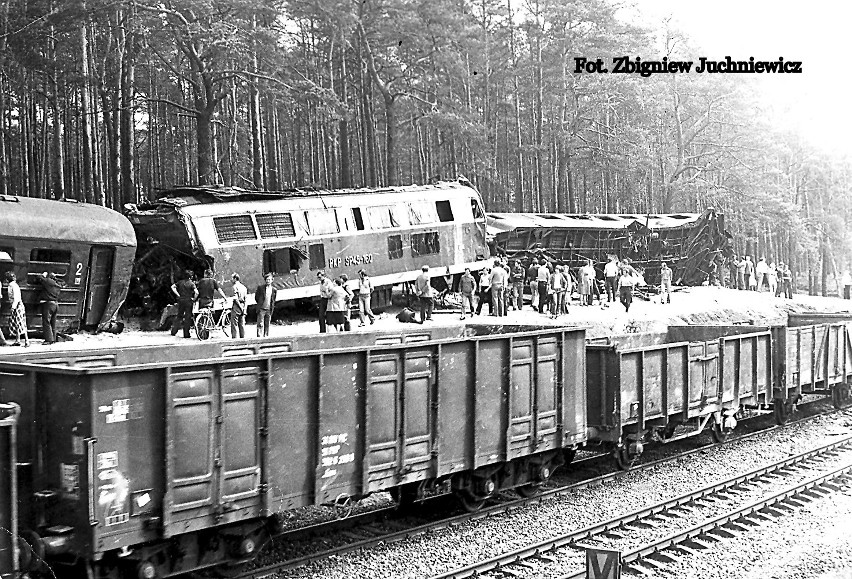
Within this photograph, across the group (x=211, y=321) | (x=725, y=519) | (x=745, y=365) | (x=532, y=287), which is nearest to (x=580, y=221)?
(x=532, y=287)

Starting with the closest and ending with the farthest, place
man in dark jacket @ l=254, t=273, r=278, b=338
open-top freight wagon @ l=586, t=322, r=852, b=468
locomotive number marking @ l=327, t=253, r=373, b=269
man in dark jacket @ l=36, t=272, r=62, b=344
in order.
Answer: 1. open-top freight wagon @ l=586, t=322, r=852, b=468
2. man in dark jacket @ l=36, t=272, r=62, b=344
3. man in dark jacket @ l=254, t=273, r=278, b=338
4. locomotive number marking @ l=327, t=253, r=373, b=269

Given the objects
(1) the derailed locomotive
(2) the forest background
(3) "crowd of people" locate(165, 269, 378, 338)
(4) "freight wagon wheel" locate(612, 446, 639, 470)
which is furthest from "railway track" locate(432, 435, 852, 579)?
(2) the forest background

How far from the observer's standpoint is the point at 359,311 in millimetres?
24422

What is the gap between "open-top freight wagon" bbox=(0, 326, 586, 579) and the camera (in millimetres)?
6766

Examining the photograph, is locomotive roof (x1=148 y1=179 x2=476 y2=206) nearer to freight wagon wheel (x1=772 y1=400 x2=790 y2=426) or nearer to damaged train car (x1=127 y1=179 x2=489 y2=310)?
damaged train car (x1=127 y1=179 x2=489 y2=310)

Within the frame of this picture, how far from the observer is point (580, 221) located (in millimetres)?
35312

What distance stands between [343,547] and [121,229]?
12188 mm

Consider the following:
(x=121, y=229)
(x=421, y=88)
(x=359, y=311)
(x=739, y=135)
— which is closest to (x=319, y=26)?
(x=421, y=88)

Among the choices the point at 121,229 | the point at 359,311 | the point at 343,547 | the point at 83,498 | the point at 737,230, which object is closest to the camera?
the point at 83,498

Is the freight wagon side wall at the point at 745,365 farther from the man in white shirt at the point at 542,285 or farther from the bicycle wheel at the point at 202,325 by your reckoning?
the bicycle wheel at the point at 202,325

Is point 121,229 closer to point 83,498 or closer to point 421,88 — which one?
point 83,498

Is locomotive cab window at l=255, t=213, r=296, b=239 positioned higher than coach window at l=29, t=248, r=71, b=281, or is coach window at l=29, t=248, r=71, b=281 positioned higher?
locomotive cab window at l=255, t=213, r=296, b=239

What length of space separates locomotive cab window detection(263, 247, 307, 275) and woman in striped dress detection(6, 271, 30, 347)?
6416 millimetres

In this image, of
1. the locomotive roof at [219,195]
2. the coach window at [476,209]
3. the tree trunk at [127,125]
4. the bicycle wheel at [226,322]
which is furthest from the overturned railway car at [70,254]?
the coach window at [476,209]
